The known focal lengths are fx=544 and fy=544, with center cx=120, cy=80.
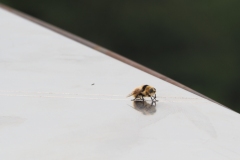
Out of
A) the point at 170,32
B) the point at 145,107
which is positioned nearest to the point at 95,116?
the point at 145,107

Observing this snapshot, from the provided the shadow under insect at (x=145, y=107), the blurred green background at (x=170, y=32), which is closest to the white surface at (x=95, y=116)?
the shadow under insect at (x=145, y=107)

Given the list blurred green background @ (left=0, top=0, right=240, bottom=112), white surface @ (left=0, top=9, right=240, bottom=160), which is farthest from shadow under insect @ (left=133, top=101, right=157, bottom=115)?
blurred green background @ (left=0, top=0, right=240, bottom=112)

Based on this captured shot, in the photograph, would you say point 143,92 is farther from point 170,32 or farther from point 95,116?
point 170,32

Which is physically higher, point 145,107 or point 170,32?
point 145,107

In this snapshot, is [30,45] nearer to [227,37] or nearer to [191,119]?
[191,119]

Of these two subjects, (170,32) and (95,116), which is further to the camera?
(170,32)

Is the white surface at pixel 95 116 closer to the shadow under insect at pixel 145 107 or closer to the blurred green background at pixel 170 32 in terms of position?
the shadow under insect at pixel 145 107

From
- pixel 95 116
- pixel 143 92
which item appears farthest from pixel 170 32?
pixel 95 116

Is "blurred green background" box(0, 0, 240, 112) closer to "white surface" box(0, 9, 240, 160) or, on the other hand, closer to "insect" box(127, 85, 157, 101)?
"white surface" box(0, 9, 240, 160)
